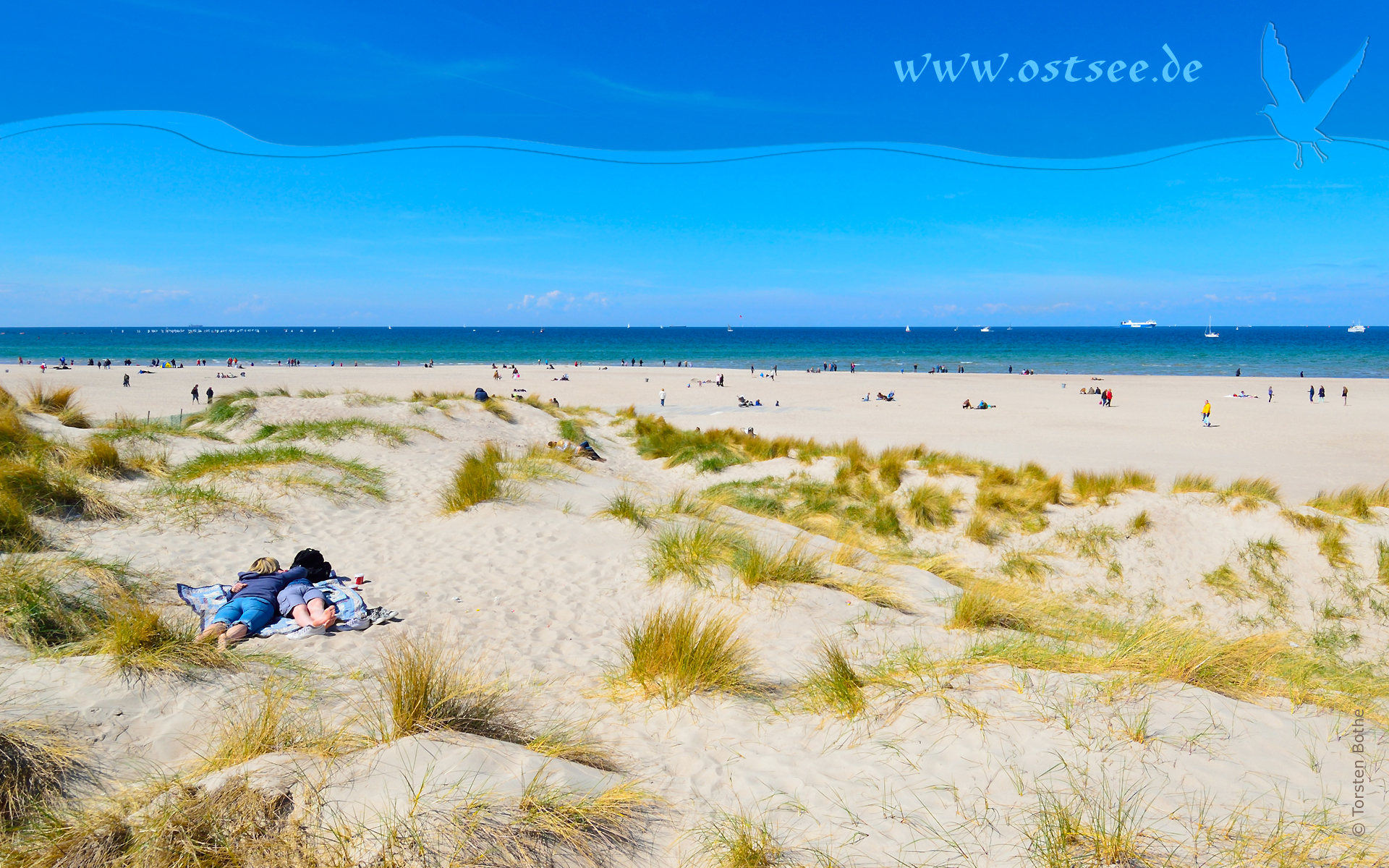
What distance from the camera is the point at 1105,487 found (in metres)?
11.9

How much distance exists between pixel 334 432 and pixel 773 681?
11786 mm

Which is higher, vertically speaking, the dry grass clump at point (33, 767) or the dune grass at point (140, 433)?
the dune grass at point (140, 433)

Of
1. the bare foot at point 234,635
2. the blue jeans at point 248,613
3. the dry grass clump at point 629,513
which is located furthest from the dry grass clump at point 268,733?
the dry grass clump at point 629,513

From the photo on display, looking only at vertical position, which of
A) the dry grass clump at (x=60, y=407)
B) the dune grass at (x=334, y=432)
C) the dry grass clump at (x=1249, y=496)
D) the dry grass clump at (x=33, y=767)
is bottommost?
the dry grass clump at (x=1249, y=496)

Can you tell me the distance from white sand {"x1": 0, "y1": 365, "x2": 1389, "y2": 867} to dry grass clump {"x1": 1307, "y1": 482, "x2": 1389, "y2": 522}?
534 millimetres

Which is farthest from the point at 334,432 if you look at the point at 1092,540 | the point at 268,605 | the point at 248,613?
the point at 1092,540

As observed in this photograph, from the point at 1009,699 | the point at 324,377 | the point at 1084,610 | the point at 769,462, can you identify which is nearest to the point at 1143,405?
the point at 769,462

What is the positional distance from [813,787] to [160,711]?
Answer: 11.8ft

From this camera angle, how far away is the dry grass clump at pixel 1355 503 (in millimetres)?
10359

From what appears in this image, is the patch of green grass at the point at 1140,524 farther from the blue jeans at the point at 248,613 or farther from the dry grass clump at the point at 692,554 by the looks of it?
the blue jeans at the point at 248,613

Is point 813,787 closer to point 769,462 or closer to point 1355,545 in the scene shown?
point 1355,545

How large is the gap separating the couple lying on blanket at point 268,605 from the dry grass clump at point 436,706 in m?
1.83

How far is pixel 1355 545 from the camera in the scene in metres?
9.48

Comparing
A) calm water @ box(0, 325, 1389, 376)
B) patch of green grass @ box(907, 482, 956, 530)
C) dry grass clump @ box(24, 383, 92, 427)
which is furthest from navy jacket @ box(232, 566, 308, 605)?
calm water @ box(0, 325, 1389, 376)
